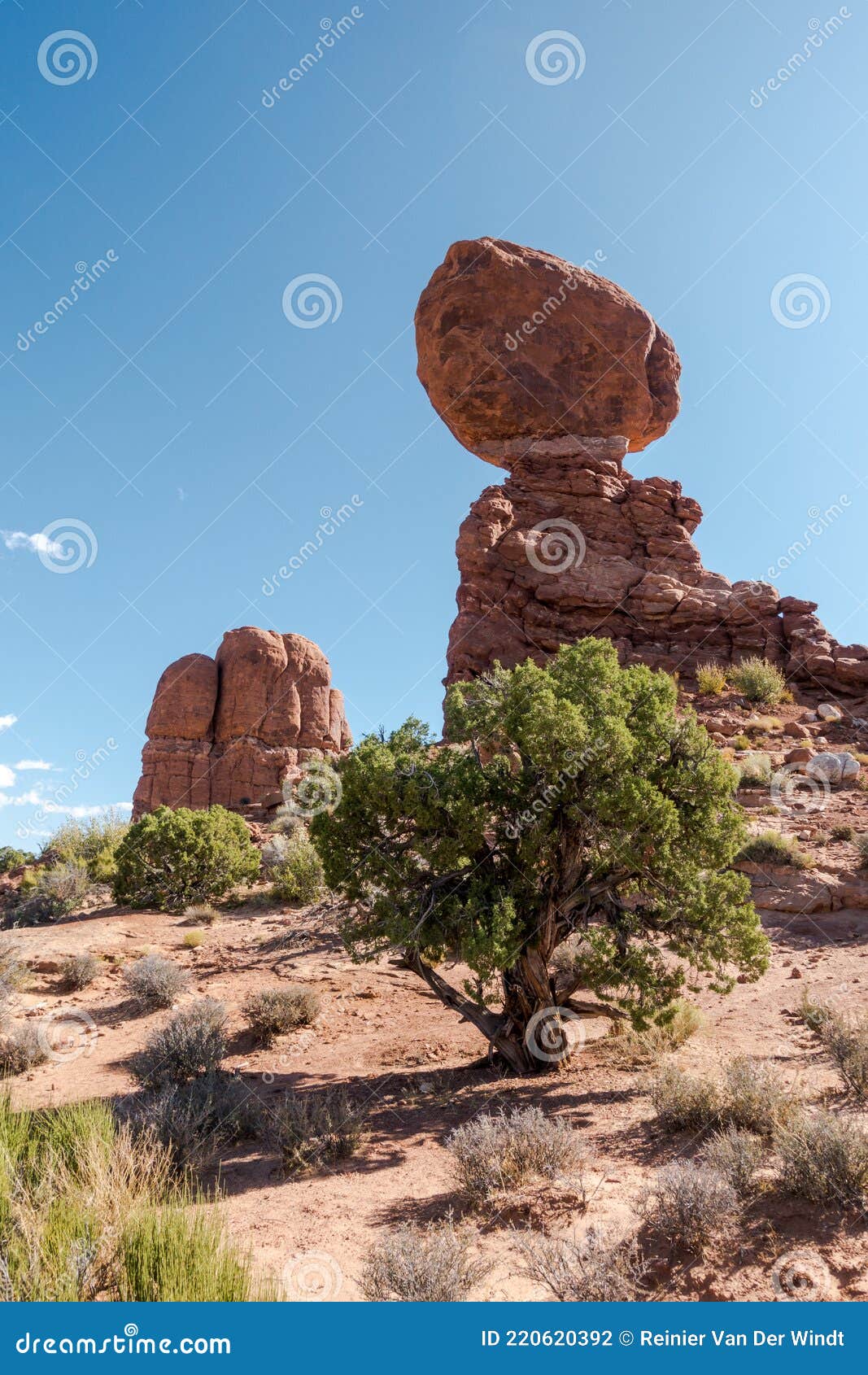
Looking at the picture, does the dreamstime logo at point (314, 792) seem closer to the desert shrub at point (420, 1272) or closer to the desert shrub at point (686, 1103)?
the desert shrub at point (686, 1103)

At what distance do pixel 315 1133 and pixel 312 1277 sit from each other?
Result: 2.46m

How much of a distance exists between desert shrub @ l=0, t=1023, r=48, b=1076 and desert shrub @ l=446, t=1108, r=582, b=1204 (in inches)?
Result: 272

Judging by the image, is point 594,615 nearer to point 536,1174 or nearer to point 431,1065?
point 431,1065

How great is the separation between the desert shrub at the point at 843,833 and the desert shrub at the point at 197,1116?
37.9 ft

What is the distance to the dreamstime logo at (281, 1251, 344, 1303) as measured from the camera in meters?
3.96

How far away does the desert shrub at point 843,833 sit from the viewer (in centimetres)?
1372

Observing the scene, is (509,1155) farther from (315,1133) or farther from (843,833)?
(843,833)

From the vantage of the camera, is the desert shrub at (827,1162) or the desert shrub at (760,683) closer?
the desert shrub at (827,1162)

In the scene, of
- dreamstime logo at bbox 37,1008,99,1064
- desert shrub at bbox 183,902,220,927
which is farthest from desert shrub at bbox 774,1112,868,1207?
desert shrub at bbox 183,902,220,927

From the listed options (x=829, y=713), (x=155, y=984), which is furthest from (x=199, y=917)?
(x=829, y=713)

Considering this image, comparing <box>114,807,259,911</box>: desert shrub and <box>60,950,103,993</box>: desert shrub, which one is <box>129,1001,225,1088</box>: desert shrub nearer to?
<box>60,950,103,993</box>: desert shrub

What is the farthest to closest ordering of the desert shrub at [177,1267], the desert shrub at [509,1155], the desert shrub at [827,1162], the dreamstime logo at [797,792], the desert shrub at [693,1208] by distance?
the dreamstime logo at [797,792], the desert shrub at [509,1155], the desert shrub at [827,1162], the desert shrub at [693,1208], the desert shrub at [177,1267]

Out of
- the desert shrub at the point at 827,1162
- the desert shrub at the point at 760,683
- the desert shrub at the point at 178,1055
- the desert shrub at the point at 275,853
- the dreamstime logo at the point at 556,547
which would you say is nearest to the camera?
the desert shrub at the point at 827,1162

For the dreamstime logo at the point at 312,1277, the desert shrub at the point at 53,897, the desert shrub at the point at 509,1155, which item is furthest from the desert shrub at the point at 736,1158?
the desert shrub at the point at 53,897
